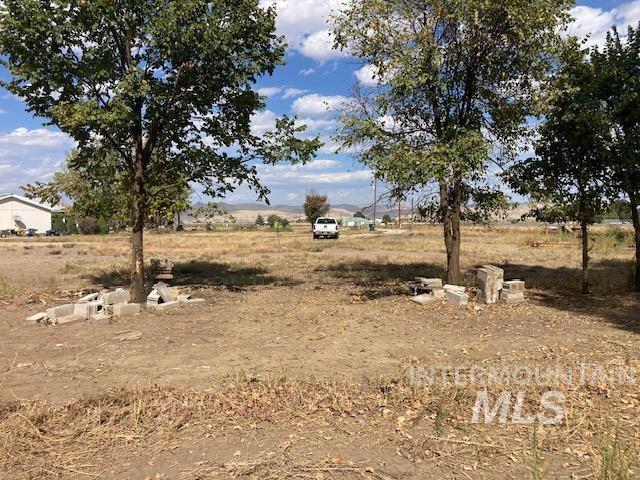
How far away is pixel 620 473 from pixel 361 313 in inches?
275

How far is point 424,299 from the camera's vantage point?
11.4 metres

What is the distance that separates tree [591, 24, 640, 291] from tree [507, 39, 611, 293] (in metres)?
0.27

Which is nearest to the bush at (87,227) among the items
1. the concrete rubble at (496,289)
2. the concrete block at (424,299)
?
the concrete block at (424,299)

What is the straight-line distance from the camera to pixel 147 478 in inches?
151

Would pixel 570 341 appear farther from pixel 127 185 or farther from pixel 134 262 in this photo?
pixel 127 185

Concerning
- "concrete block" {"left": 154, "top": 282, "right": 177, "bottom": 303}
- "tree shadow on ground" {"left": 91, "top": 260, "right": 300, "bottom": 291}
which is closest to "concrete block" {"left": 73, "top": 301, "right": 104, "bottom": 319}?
"concrete block" {"left": 154, "top": 282, "right": 177, "bottom": 303}

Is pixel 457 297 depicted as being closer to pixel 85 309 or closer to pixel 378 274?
pixel 378 274

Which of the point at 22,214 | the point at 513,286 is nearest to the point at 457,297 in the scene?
the point at 513,286

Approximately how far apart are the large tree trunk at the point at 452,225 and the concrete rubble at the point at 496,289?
125 cm

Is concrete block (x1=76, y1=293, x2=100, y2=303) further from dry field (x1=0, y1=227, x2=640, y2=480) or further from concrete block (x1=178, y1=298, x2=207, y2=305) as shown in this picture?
concrete block (x1=178, y1=298, x2=207, y2=305)

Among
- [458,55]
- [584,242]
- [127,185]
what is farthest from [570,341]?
[127,185]

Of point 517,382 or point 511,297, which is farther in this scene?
point 511,297

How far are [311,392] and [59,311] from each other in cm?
Answer: 672

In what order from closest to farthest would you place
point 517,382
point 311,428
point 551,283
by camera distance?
point 311,428 < point 517,382 < point 551,283
